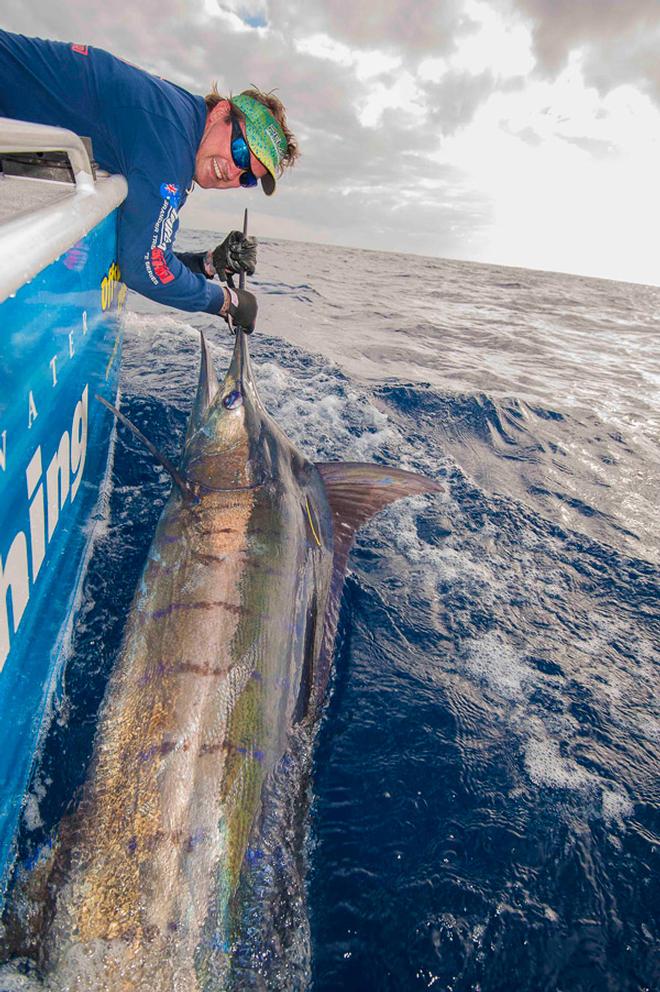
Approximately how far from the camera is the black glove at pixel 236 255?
3.40m

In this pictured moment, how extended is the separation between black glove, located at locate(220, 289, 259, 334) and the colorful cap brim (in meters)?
0.66

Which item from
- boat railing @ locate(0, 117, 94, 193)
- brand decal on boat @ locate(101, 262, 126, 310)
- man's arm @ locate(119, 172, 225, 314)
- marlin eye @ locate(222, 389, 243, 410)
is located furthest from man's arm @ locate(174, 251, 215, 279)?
marlin eye @ locate(222, 389, 243, 410)

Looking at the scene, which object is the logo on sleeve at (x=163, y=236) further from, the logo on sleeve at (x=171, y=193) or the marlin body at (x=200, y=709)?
the marlin body at (x=200, y=709)

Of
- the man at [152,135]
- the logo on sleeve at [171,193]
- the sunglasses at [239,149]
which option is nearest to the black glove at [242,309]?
the man at [152,135]

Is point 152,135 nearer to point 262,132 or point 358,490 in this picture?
point 262,132

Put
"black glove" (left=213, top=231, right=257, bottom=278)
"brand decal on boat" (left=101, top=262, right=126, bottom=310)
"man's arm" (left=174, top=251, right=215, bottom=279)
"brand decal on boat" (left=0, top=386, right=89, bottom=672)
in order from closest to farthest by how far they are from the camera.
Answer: "brand decal on boat" (left=0, top=386, right=89, bottom=672) → "brand decal on boat" (left=101, top=262, right=126, bottom=310) → "black glove" (left=213, top=231, right=257, bottom=278) → "man's arm" (left=174, top=251, right=215, bottom=279)

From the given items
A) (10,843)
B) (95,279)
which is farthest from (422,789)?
(95,279)

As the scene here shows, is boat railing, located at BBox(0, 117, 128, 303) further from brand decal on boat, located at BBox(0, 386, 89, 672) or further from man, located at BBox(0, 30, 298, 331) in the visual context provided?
brand decal on boat, located at BBox(0, 386, 89, 672)

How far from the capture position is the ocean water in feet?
4.99

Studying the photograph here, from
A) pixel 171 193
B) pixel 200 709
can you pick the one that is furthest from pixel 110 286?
pixel 200 709

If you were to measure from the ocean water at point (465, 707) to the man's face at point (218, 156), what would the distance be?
1.51m

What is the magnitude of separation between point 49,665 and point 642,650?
2.50 m

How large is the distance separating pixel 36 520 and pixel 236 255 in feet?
7.97

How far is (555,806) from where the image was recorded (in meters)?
1.87
